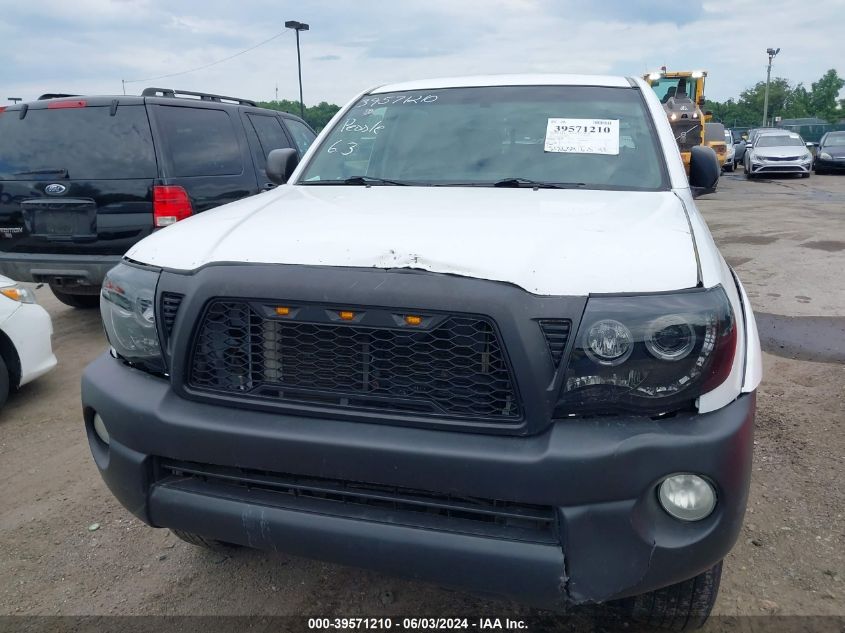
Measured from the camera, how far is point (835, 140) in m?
25.0

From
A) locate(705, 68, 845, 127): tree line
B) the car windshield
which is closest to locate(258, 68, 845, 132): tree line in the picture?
locate(705, 68, 845, 127): tree line

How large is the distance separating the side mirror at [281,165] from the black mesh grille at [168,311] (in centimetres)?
175

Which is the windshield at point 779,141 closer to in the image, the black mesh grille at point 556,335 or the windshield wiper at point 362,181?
the windshield wiper at point 362,181

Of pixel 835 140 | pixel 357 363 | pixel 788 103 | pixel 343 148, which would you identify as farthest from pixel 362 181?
pixel 788 103

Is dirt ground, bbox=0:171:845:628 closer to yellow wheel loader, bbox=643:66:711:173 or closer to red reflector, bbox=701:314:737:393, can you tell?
red reflector, bbox=701:314:737:393

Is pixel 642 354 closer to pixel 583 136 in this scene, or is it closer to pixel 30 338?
pixel 583 136

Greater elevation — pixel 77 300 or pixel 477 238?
pixel 477 238

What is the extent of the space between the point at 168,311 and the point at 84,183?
13.4ft

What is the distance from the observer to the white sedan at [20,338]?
4.25 meters

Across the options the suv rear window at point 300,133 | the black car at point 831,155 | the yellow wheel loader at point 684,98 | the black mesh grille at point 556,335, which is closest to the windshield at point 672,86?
the yellow wheel loader at point 684,98

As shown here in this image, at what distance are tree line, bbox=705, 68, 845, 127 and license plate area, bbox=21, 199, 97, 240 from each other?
72018 millimetres

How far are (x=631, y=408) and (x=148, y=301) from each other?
147cm

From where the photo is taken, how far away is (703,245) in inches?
83.0

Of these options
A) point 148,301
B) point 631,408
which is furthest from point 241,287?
point 631,408
